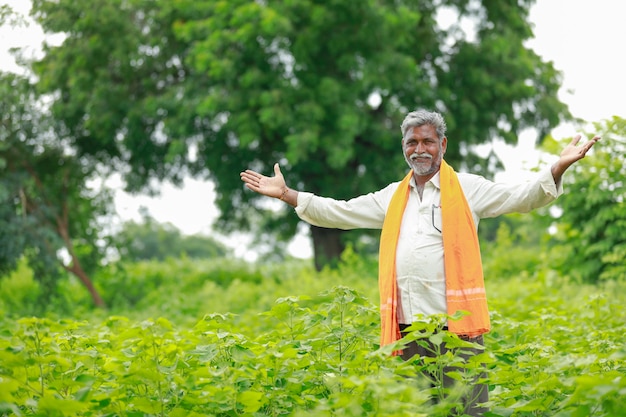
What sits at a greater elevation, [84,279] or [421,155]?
[421,155]

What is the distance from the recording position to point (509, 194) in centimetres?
456

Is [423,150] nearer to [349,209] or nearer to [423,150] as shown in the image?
[423,150]

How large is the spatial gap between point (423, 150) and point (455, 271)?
68 centimetres

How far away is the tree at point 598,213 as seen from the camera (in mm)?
10766

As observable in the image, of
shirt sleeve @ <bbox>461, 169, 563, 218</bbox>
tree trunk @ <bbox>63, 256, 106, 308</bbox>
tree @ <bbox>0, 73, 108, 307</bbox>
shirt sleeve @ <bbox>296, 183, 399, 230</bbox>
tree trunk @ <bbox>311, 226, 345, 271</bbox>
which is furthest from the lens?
tree trunk @ <bbox>311, 226, 345, 271</bbox>

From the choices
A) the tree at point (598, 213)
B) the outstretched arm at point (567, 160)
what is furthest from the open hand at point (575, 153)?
the tree at point (598, 213)

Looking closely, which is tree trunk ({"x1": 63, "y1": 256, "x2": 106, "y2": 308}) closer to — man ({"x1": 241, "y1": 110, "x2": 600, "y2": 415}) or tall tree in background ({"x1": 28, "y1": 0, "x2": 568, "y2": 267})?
tall tree in background ({"x1": 28, "y1": 0, "x2": 568, "y2": 267})

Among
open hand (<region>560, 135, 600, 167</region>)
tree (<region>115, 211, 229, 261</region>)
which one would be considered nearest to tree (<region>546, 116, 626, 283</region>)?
open hand (<region>560, 135, 600, 167</region>)

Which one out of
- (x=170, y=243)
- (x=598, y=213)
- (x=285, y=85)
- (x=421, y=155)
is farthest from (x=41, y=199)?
(x=170, y=243)

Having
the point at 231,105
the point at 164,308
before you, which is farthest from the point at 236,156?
the point at 164,308

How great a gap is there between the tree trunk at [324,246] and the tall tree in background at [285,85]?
0.04m

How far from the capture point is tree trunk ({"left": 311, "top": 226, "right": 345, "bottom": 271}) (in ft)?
69.5

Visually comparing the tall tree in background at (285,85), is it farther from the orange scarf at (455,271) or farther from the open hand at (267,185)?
the orange scarf at (455,271)

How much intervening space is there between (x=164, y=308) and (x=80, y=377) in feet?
45.8
